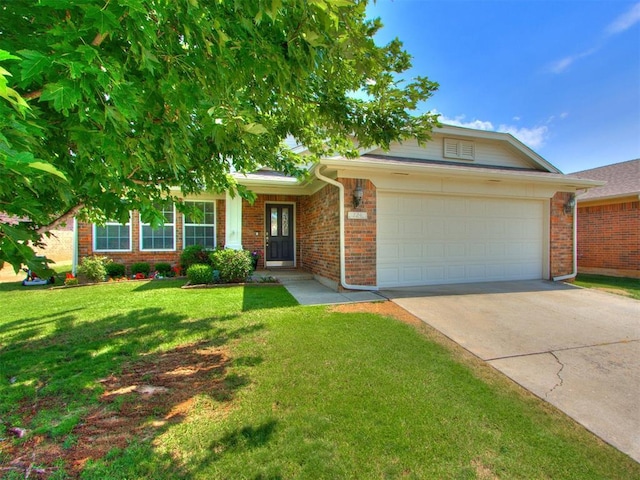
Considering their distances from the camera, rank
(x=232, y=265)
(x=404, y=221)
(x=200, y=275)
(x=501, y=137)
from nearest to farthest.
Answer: (x=404, y=221) → (x=200, y=275) → (x=232, y=265) → (x=501, y=137)

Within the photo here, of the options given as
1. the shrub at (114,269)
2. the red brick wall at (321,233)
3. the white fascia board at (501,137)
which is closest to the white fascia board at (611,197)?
the white fascia board at (501,137)

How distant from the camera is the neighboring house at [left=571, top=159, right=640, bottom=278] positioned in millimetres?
10539

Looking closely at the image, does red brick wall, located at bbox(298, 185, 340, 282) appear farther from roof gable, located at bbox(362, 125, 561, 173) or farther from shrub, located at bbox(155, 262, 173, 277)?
shrub, located at bbox(155, 262, 173, 277)

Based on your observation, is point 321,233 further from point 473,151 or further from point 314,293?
point 473,151

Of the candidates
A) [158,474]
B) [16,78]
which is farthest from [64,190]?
[158,474]

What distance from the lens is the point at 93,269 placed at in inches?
338

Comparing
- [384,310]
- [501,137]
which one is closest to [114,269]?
[384,310]

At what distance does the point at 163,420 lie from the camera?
Answer: 2463 millimetres

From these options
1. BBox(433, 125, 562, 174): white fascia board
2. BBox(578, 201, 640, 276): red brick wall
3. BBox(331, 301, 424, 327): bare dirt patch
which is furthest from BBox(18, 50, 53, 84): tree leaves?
BBox(578, 201, 640, 276): red brick wall

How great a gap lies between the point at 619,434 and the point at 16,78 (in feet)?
15.1

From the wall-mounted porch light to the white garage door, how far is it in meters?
0.72

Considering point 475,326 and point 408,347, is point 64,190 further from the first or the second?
point 475,326

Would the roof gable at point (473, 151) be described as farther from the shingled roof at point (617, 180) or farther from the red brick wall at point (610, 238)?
the red brick wall at point (610, 238)

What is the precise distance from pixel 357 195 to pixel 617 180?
42.0 ft
